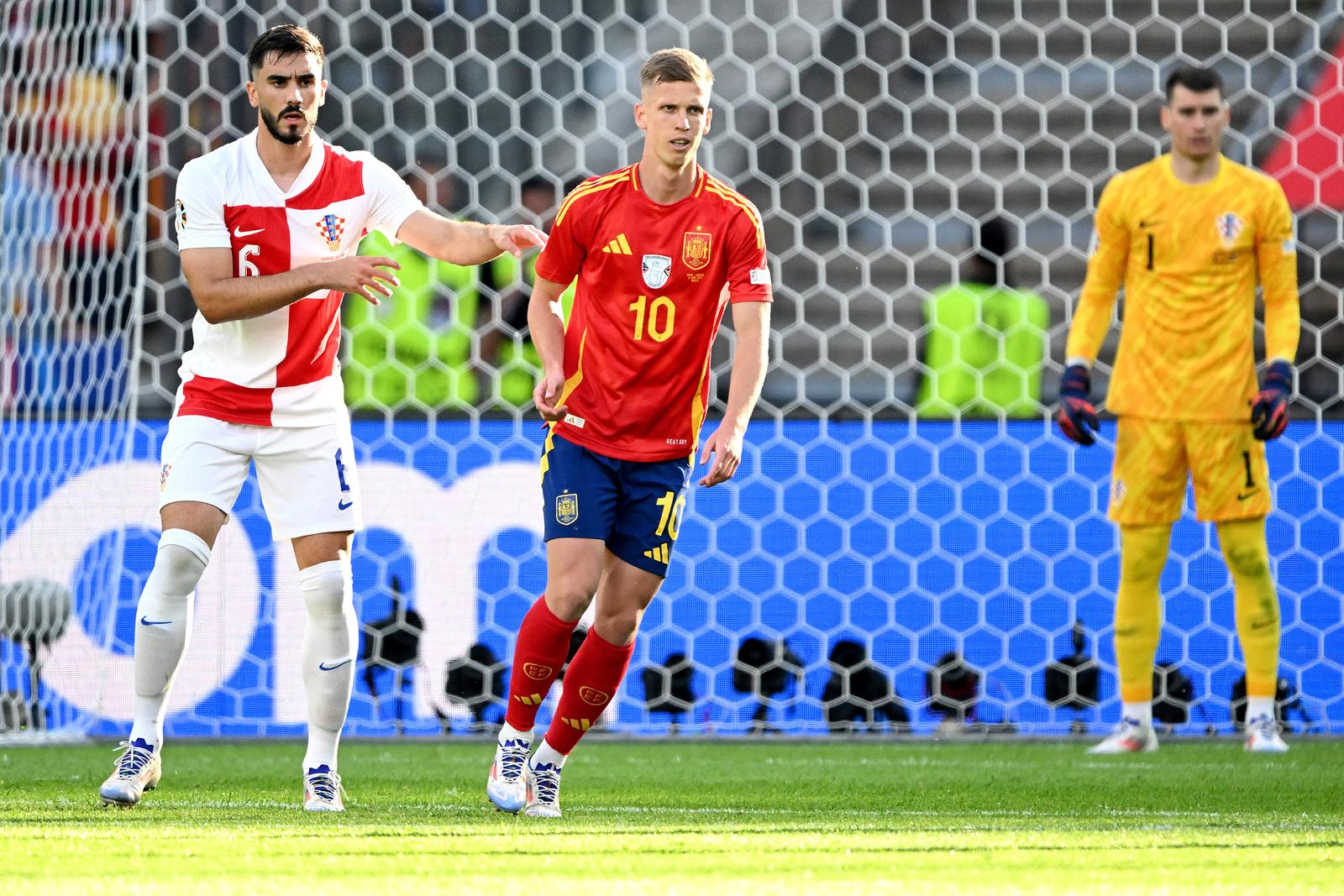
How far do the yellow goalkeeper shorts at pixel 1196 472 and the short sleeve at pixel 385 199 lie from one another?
Answer: 1.97 metres

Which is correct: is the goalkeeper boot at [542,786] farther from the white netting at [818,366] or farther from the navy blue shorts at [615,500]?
the white netting at [818,366]

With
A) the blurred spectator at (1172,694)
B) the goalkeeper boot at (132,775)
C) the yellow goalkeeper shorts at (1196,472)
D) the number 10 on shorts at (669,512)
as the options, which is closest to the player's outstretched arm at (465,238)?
the number 10 on shorts at (669,512)

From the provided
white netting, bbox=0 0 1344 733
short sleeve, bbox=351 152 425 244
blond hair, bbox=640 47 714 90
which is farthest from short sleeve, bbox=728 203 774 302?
white netting, bbox=0 0 1344 733

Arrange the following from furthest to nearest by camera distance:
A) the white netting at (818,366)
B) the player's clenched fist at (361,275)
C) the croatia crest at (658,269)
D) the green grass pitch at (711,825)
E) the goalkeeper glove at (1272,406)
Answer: the white netting at (818,366) < the goalkeeper glove at (1272,406) < the croatia crest at (658,269) < the player's clenched fist at (361,275) < the green grass pitch at (711,825)

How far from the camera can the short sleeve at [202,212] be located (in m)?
3.28

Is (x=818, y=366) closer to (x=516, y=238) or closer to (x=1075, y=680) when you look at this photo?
(x=1075, y=680)

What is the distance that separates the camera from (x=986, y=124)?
5680 millimetres

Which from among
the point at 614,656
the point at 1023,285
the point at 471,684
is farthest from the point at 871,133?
the point at 614,656

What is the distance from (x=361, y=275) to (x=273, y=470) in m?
0.45

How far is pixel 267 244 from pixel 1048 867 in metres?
1.78

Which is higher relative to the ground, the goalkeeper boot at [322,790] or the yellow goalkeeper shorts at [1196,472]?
the yellow goalkeeper shorts at [1196,472]

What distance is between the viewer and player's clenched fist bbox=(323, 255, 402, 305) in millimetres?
3104

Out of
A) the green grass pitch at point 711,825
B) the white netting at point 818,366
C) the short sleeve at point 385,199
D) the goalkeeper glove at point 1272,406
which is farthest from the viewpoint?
the white netting at point 818,366

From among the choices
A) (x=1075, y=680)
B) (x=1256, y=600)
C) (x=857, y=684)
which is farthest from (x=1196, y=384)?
(x=857, y=684)
